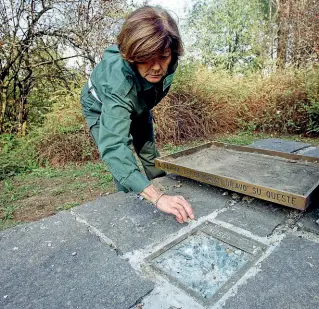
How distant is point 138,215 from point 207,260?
1.63 ft

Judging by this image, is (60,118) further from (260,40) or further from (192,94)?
(260,40)

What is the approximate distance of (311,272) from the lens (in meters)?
1.08

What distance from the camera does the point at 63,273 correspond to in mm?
1136

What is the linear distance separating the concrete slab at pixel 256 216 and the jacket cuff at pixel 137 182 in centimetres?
52

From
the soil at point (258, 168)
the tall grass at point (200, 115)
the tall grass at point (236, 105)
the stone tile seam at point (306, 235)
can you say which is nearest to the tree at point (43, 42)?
the tall grass at point (200, 115)

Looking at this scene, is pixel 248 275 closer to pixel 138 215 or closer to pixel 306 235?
pixel 306 235

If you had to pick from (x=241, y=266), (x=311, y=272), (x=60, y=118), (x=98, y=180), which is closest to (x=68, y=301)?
(x=241, y=266)

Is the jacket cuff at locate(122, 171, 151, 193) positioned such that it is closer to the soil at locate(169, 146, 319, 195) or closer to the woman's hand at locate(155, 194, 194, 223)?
the woman's hand at locate(155, 194, 194, 223)

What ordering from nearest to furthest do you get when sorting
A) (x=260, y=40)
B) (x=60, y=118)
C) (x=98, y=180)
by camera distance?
1. (x=98, y=180)
2. (x=60, y=118)
3. (x=260, y=40)

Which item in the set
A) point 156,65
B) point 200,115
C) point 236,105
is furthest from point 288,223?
point 236,105

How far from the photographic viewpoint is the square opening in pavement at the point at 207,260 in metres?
1.05

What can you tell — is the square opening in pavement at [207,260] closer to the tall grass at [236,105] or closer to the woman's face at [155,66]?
the woman's face at [155,66]

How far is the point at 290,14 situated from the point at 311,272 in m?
9.62

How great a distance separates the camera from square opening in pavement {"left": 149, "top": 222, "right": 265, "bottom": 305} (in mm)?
1051
